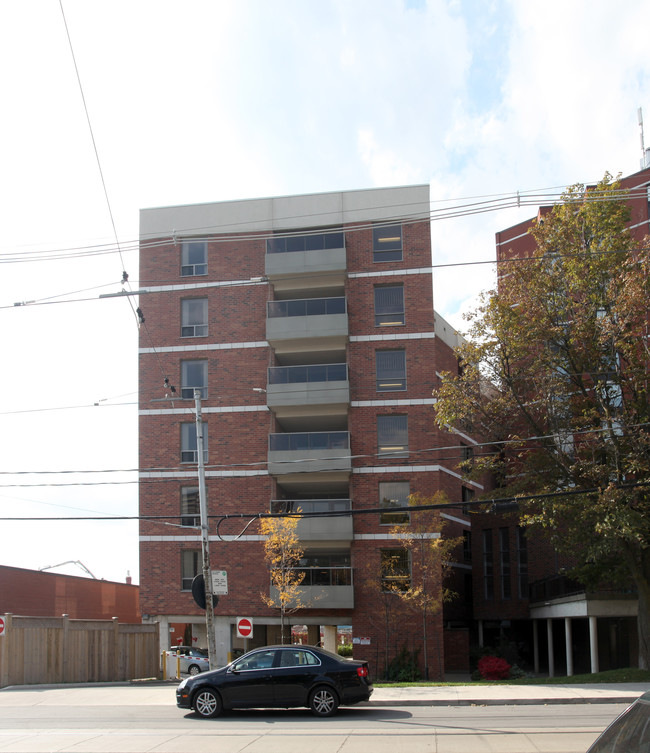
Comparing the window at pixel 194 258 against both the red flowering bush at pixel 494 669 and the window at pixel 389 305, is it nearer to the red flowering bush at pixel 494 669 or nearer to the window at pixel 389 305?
the window at pixel 389 305

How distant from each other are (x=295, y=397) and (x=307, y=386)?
0.72 metres

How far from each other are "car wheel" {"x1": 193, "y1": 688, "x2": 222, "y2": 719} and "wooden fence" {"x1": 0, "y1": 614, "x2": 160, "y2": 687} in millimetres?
11976

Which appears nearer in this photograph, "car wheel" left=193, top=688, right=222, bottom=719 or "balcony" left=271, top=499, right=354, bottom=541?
"car wheel" left=193, top=688, right=222, bottom=719

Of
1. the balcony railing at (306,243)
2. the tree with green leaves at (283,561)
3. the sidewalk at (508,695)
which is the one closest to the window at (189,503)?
the tree with green leaves at (283,561)

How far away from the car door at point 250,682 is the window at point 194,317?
77.6ft

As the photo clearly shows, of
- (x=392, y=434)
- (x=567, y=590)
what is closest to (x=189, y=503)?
(x=392, y=434)

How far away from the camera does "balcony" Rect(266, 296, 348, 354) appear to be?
3762cm

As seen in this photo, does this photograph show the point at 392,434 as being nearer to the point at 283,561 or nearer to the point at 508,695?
the point at 283,561

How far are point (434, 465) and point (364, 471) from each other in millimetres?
3032

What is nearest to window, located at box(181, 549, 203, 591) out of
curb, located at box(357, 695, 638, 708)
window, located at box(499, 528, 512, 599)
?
window, located at box(499, 528, 512, 599)

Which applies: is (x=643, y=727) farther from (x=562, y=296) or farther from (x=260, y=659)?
(x=562, y=296)

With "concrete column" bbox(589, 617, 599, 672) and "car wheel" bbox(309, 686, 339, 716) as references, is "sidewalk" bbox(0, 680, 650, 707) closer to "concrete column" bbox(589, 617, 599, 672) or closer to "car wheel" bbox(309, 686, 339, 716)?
"car wheel" bbox(309, 686, 339, 716)

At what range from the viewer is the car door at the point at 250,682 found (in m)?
17.0

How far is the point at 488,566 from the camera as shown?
1704 inches
